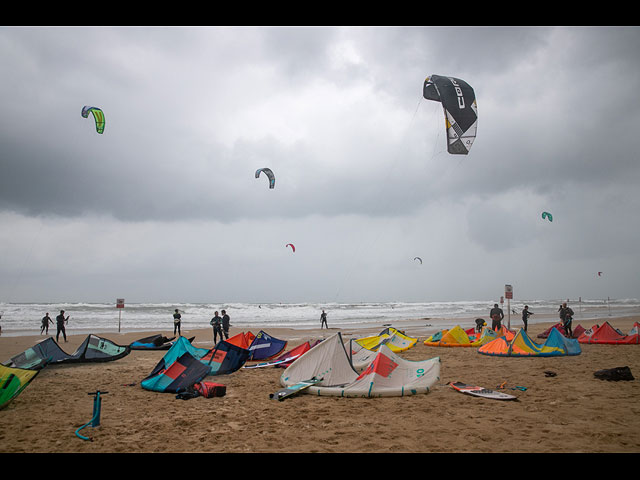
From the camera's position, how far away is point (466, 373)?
27.9ft

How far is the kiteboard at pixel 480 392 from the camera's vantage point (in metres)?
6.10

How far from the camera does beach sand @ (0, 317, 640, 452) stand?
4223 millimetres

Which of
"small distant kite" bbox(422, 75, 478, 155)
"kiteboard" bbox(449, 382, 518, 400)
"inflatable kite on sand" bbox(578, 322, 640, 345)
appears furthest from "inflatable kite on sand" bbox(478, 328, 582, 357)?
"small distant kite" bbox(422, 75, 478, 155)

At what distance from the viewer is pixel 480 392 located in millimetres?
6434

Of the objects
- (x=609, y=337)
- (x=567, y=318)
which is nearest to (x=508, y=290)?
(x=567, y=318)

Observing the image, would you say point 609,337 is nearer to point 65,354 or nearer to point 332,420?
point 332,420

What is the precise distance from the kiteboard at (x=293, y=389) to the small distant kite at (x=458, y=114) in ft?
20.6

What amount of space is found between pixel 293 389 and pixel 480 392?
10.3 feet

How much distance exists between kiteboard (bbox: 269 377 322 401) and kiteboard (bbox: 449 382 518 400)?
246 centimetres
